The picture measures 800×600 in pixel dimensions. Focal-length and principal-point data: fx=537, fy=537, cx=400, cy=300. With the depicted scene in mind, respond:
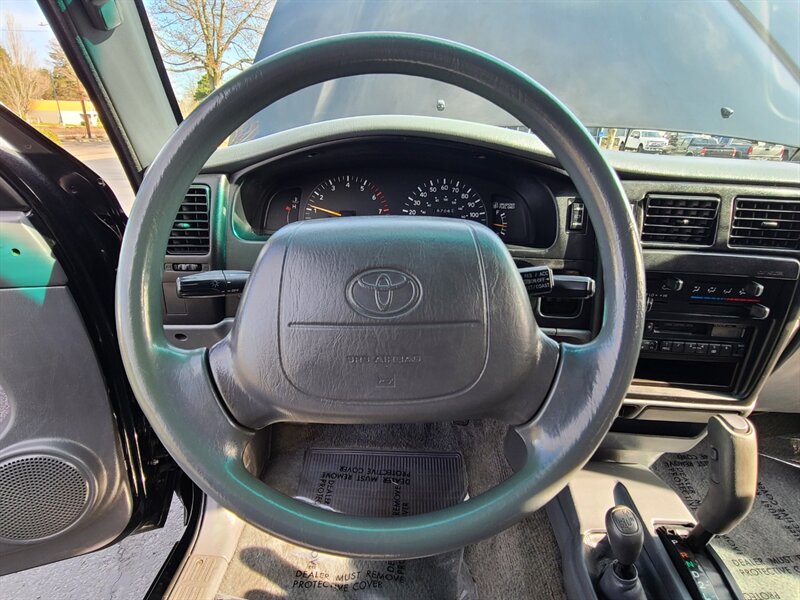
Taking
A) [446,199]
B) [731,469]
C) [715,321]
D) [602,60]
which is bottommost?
[731,469]

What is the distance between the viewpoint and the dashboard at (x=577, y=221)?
4.94 feet

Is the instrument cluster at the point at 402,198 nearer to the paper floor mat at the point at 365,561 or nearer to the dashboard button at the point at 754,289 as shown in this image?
the dashboard button at the point at 754,289

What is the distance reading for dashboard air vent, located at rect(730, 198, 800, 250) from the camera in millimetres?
1510

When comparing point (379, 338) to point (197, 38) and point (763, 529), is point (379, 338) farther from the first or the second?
point (763, 529)

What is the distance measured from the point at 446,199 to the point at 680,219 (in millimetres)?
679

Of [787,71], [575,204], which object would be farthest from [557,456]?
[787,71]

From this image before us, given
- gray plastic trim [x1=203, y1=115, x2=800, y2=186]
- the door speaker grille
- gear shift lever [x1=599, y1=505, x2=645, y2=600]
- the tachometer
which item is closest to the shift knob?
gear shift lever [x1=599, y1=505, x2=645, y2=600]

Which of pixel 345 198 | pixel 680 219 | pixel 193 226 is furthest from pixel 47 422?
pixel 680 219

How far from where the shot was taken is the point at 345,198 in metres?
1.70

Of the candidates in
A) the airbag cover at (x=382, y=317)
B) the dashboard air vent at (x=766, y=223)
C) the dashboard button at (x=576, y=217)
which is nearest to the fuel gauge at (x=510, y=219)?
the dashboard button at (x=576, y=217)

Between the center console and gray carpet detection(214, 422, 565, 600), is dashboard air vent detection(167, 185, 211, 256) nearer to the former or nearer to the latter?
gray carpet detection(214, 422, 565, 600)

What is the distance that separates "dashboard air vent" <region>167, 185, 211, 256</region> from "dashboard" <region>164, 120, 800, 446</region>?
0.06 ft

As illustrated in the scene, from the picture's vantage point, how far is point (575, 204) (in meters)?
1.54

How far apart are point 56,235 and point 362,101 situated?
990mm
